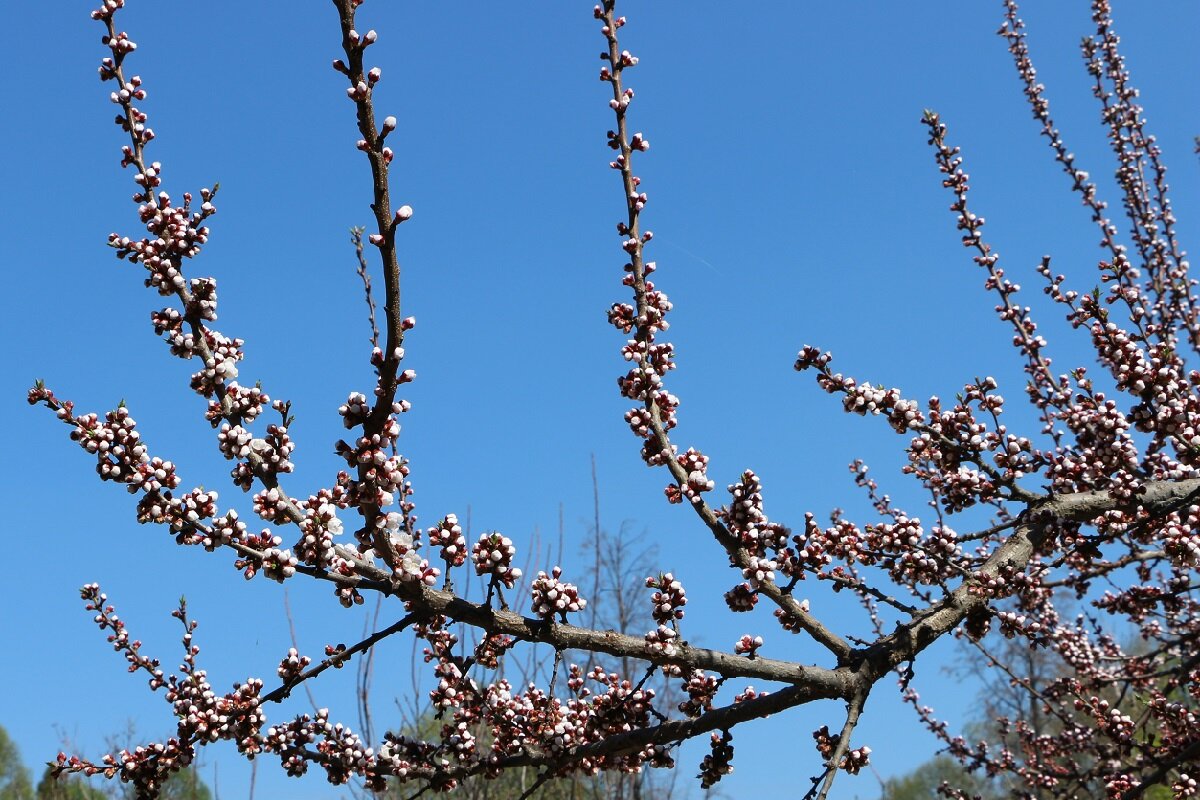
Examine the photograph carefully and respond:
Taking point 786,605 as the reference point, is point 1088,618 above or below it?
above

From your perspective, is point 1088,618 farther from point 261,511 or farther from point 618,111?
point 261,511

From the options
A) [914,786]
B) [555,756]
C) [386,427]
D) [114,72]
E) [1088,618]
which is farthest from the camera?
[914,786]

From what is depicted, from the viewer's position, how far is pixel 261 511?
11.1ft

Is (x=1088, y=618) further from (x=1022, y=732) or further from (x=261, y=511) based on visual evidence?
(x=261, y=511)

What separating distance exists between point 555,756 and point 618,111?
2.90 meters

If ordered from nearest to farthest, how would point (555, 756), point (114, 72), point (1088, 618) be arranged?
point (114, 72) < point (555, 756) < point (1088, 618)

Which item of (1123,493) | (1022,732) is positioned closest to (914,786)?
(1022,732)

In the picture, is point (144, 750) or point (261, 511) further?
point (144, 750)

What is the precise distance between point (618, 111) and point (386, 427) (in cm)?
197

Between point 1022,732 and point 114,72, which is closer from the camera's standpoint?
point 114,72

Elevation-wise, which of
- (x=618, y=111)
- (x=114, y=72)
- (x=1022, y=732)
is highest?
(x=618, y=111)

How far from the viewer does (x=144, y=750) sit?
393 cm

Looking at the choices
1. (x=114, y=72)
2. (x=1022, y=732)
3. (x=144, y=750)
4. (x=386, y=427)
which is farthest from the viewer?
(x=1022, y=732)

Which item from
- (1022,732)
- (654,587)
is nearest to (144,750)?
(654,587)
